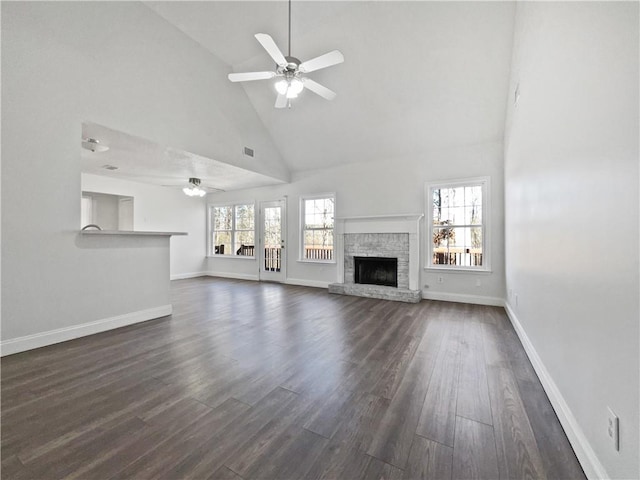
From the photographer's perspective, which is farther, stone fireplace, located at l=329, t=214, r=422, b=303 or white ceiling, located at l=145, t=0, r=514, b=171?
stone fireplace, located at l=329, t=214, r=422, b=303

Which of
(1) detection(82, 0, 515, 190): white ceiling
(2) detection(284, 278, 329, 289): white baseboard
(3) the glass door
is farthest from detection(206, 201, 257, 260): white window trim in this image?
(1) detection(82, 0, 515, 190): white ceiling

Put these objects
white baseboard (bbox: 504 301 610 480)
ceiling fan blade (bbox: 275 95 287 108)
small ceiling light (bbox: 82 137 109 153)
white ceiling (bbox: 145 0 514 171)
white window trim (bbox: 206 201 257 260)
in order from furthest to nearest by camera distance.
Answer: white window trim (bbox: 206 201 257 260)
small ceiling light (bbox: 82 137 109 153)
white ceiling (bbox: 145 0 514 171)
ceiling fan blade (bbox: 275 95 287 108)
white baseboard (bbox: 504 301 610 480)

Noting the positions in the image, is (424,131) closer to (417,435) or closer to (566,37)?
(566,37)

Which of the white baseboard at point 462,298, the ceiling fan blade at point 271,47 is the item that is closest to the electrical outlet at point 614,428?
the ceiling fan blade at point 271,47

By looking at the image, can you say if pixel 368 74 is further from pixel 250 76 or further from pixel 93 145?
pixel 93 145

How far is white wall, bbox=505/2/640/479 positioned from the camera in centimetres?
106

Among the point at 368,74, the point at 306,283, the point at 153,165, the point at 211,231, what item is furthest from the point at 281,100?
the point at 211,231

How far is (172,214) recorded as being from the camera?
762cm

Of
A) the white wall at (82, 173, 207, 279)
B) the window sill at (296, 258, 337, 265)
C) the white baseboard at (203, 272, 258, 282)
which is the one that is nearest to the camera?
the window sill at (296, 258, 337, 265)

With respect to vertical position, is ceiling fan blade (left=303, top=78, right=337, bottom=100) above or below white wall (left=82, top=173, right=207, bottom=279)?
above

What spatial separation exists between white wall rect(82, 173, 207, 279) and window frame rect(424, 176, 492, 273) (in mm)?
6438

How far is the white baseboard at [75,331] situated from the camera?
264cm

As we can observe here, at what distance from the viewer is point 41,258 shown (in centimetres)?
282

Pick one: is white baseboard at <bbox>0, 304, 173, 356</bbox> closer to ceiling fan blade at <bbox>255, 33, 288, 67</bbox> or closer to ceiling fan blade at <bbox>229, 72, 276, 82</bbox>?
ceiling fan blade at <bbox>229, 72, 276, 82</bbox>
